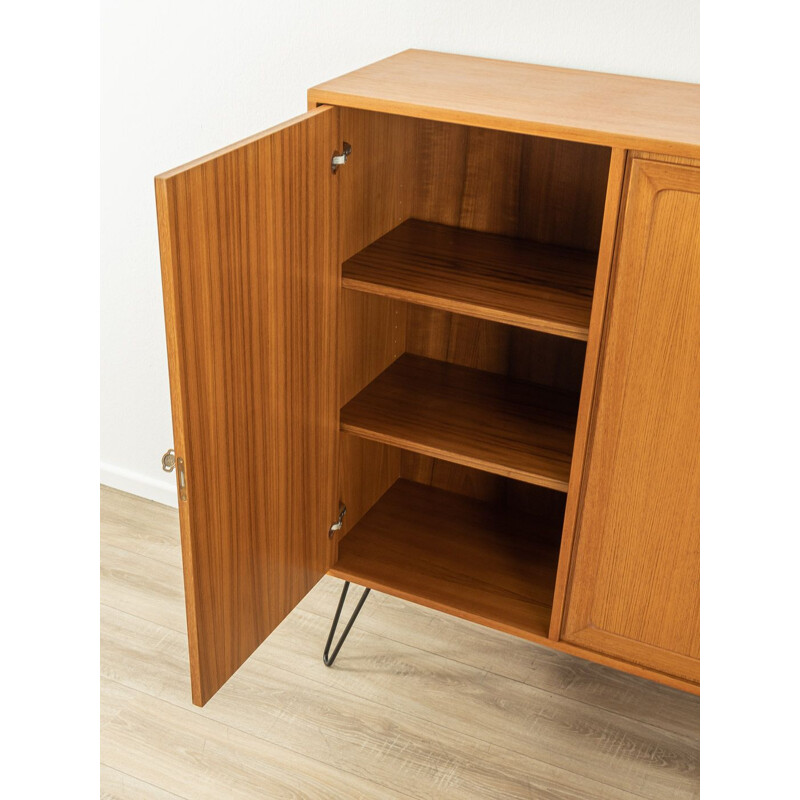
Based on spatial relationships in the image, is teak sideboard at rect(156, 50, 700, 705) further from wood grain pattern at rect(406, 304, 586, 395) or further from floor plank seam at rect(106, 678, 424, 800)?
floor plank seam at rect(106, 678, 424, 800)

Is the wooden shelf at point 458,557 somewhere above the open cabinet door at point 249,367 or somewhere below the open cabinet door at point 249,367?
below

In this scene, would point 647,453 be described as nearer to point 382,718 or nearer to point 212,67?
point 382,718

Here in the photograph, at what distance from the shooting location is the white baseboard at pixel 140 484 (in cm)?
245

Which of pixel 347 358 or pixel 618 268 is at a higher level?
pixel 618 268

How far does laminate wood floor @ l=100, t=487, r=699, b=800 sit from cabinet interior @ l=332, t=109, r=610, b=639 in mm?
299

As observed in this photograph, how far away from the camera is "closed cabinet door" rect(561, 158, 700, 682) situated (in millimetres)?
1219

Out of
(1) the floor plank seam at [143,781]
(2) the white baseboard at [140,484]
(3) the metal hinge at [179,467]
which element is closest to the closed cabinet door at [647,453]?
(3) the metal hinge at [179,467]

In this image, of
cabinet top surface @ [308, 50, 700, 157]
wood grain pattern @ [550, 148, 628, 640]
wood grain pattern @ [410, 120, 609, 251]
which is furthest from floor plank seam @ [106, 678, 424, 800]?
cabinet top surface @ [308, 50, 700, 157]

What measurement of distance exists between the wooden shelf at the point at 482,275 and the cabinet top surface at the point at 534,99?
0.93 feet

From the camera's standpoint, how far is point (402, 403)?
173cm

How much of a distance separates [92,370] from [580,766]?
1.57m

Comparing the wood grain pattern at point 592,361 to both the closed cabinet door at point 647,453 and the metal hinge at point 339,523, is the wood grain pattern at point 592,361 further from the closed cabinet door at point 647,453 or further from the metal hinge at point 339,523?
the metal hinge at point 339,523

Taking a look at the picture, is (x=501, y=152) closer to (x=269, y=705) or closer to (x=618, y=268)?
(x=618, y=268)
